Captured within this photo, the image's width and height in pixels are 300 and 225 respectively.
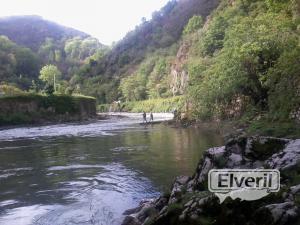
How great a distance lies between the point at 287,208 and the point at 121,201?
873 cm

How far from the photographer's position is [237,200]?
8320 millimetres

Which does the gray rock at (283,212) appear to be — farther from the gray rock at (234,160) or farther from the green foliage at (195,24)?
the green foliage at (195,24)

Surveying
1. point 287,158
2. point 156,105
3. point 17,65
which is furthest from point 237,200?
point 17,65

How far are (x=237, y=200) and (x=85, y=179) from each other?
12222 mm

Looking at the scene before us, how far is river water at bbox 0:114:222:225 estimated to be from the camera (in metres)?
13.7

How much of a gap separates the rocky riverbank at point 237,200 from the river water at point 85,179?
2.05 meters

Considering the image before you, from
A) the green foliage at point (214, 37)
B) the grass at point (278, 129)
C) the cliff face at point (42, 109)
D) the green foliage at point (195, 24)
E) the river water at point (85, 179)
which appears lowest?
the river water at point (85, 179)

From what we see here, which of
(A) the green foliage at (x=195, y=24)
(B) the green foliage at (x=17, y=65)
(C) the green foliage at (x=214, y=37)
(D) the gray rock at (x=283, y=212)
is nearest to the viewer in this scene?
(D) the gray rock at (x=283, y=212)

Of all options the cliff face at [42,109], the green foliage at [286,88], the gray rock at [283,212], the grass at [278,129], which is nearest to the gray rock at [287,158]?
the gray rock at [283,212]

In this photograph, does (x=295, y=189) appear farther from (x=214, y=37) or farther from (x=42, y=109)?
(x=214, y=37)

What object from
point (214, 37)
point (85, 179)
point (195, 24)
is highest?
point (195, 24)

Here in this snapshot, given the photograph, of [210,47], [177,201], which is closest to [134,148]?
[177,201]

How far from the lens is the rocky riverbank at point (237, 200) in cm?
773

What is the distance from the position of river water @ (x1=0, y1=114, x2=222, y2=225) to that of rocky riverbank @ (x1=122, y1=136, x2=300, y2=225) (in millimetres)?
2047
